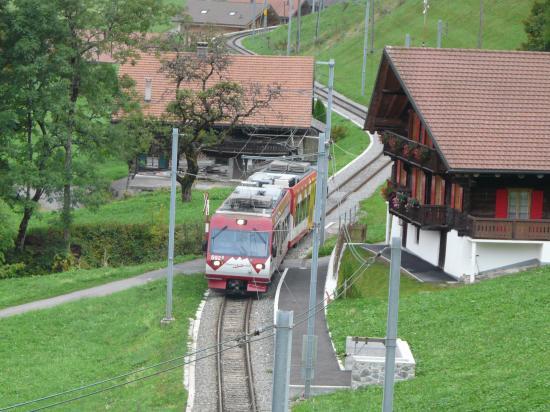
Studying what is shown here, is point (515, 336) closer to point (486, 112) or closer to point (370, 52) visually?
point (486, 112)

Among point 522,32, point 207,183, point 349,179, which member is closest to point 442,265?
point 349,179

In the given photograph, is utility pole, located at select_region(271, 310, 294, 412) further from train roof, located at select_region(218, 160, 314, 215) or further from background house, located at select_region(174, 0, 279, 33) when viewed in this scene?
background house, located at select_region(174, 0, 279, 33)

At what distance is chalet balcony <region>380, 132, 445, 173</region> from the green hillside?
4667 cm

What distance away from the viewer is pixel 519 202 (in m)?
37.2

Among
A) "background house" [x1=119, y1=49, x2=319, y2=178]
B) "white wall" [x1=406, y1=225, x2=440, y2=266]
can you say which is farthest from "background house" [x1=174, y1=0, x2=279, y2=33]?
"white wall" [x1=406, y1=225, x2=440, y2=266]

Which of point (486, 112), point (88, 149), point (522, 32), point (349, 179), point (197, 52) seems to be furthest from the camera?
point (522, 32)

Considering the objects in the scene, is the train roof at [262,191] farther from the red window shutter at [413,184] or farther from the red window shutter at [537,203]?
the red window shutter at [537,203]

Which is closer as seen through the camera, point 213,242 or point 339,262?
point 213,242

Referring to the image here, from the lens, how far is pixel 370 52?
4087 inches

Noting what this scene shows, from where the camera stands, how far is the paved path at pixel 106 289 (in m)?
36.8

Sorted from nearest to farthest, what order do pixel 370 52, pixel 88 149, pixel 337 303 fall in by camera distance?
pixel 337 303
pixel 88 149
pixel 370 52

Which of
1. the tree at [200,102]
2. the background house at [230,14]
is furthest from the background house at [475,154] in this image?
the background house at [230,14]

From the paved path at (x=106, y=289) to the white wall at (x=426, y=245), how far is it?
817 cm

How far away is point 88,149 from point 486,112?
18.5 meters
